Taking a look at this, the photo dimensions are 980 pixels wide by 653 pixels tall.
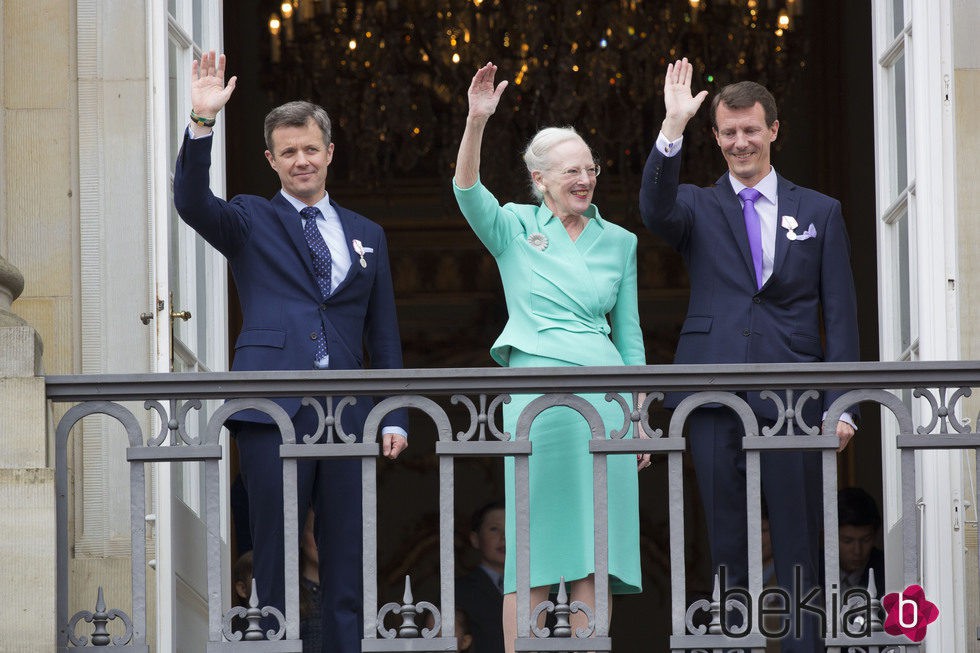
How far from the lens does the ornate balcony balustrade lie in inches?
206

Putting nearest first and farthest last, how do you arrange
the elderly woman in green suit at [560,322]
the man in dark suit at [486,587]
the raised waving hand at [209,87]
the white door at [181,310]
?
the raised waving hand at [209,87] → the elderly woman in green suit at [560,322] → the white door at [181,310] → the man in dark suit at [486,587]

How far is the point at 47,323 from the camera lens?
7.07 metres

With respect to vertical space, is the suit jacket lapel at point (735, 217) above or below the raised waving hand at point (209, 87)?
below

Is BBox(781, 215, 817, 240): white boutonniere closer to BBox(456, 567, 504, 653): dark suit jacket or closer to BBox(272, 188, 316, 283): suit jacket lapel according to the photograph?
BBox(272, 188, 316, 283): suit jacket lapel

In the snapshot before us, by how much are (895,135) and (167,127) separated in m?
2.72

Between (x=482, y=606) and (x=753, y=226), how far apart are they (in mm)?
3253

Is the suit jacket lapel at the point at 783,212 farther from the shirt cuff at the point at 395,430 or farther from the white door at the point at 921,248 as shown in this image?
the shirt cuff at the point at 395,430

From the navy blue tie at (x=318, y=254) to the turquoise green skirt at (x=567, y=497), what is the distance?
0.63m

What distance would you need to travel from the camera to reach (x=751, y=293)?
5.76m

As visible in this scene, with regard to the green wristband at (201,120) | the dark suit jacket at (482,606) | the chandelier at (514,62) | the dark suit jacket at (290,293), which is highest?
the chandelier at (514,62)

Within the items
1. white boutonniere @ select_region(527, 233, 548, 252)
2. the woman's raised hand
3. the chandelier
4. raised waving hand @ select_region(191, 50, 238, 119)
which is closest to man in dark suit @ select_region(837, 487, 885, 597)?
white boutonniere @ select_region(527, 233, 548, 252)

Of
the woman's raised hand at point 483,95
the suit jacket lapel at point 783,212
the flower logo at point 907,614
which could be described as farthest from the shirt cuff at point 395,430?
the flower logo at point 907,614

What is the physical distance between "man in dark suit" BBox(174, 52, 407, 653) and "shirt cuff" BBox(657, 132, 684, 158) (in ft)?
3.12

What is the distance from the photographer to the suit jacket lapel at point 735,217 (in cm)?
580
